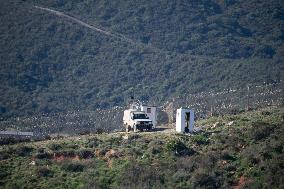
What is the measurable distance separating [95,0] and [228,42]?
32631 mm

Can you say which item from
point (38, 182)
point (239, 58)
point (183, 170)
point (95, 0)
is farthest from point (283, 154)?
point (95, 0)

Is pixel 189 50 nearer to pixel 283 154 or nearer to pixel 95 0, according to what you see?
pixel 95 0

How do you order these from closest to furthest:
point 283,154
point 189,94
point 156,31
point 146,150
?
point 283,154 < point 146,150 < point 189,94 < point 156,31

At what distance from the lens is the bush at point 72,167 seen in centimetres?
3953

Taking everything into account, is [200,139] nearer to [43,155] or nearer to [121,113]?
[43,155]

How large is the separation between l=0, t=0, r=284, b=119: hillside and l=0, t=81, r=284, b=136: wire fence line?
23.4 ft

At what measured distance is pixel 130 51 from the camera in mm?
105375

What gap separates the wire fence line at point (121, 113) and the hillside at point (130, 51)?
7132 mm

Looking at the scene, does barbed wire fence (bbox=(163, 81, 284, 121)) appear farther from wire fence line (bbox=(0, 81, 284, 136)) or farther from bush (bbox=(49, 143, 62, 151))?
bush (bbox=(49, 143, 62, 151))

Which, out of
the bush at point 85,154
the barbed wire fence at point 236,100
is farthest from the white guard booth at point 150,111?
the bush at point 85,154

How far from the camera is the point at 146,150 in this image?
41.9 metres

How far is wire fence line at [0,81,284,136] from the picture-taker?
6556 cm

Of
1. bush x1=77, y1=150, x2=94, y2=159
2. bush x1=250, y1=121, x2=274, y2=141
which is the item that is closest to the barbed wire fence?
bush x1=250, y1=121, x2=274, y2=141

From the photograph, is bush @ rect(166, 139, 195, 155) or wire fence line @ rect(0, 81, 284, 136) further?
wire fence line @ rect(0, 81, 284, 136)
